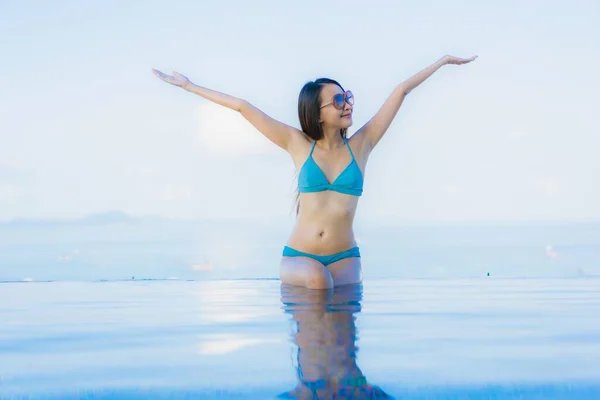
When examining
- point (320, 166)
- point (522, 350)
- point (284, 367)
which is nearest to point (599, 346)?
point (522, 350)

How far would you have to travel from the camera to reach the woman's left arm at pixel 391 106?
17.6 ft

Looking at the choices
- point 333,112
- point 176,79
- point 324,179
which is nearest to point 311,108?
point 333,112

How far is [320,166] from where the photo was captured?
17.0ft

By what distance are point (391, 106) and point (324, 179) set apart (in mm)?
813

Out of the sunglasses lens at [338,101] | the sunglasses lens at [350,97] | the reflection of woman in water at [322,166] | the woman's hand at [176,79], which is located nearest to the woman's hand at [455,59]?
the reflection of woman in water at [322,166]

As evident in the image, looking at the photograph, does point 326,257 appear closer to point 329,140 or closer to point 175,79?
point 329,140

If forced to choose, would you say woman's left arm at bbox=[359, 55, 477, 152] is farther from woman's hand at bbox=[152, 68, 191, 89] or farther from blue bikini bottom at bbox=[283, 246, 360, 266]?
woman's hand at bbox=[152, 68, 191, 89]

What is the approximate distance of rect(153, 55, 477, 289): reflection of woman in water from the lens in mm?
5148

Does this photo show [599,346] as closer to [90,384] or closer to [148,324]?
[90,384]

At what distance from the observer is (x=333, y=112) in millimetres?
5148

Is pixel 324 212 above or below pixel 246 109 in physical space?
below

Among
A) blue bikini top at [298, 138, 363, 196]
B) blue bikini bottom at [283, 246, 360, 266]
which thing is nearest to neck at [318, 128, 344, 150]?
blue bikini top at [298, 138, 363, 196]

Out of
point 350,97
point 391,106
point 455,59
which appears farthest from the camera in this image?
point 455,59

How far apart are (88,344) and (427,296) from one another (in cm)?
299
